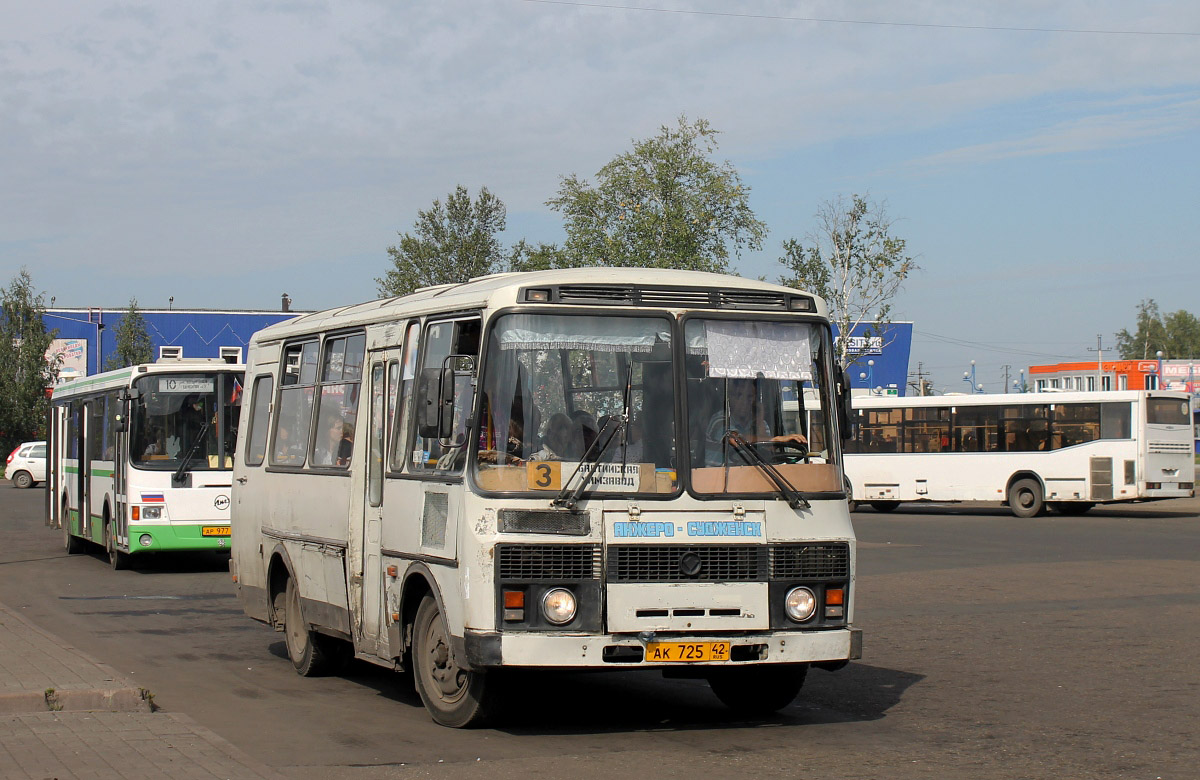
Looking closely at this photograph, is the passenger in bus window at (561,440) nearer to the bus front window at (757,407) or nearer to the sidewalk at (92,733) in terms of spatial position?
the bus front window at (757,407)

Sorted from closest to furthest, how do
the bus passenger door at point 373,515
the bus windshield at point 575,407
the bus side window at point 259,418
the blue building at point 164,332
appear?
1. the bus windshield at point 575,407
2. the bus passenger door at point 373,515
3. the bus side window at point 259,418
4. the blue building at point 164,332

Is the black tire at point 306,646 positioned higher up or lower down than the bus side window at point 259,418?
lower down

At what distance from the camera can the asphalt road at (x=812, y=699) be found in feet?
25.0

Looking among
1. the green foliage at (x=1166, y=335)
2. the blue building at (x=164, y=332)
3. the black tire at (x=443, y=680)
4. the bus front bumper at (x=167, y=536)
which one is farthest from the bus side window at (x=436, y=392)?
the green foliage at (x=1166, y=335)

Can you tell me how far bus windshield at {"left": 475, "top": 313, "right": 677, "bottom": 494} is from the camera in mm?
8008

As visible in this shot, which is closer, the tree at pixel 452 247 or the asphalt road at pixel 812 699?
the asphalt road at pixel 812 699

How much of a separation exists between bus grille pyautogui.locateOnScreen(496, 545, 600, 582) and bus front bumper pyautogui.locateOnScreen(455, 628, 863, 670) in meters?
0.32

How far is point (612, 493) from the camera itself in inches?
315

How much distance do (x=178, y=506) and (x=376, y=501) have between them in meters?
10.9

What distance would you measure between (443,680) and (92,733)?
204 centimetres

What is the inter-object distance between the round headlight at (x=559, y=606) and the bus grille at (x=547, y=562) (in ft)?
0.27

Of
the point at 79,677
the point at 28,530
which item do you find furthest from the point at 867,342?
the point at 79,677

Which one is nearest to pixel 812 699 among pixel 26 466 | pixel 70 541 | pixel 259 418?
pixel 259 418

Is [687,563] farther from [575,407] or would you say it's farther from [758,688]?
[758,688]
